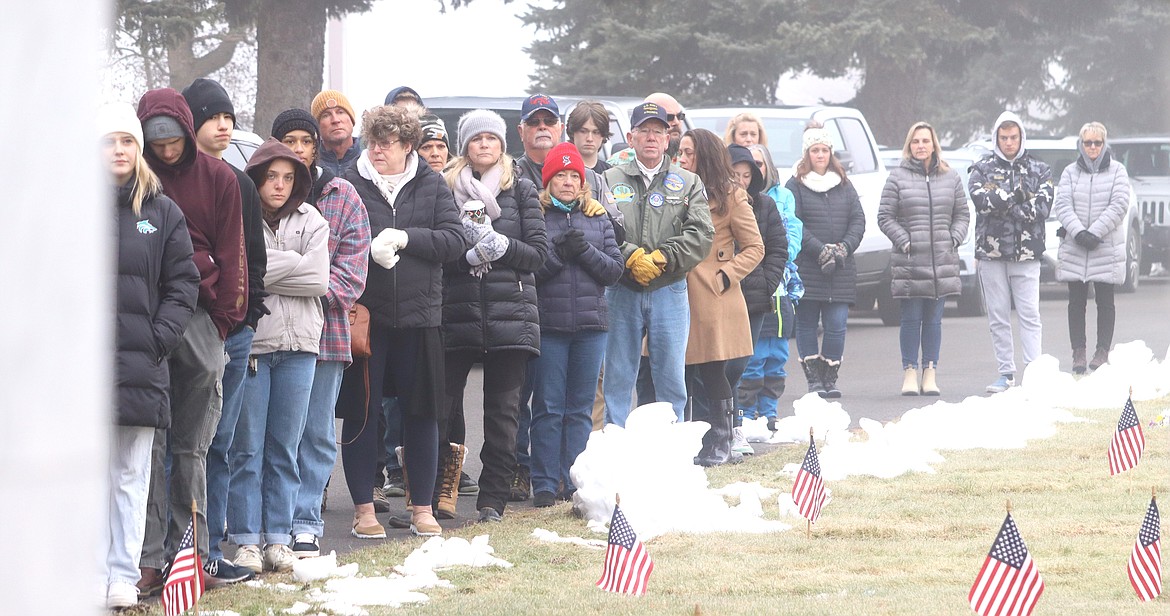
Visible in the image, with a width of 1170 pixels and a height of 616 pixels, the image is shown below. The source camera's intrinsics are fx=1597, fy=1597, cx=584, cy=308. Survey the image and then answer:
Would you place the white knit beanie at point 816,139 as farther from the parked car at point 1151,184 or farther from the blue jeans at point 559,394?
the parked car at point 1151,184

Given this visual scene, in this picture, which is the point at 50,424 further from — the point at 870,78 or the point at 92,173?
Result: the point at 870,78

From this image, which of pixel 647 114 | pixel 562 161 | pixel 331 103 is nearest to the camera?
pixel 331 103

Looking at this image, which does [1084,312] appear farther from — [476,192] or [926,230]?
[476,192]

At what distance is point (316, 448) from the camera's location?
6531 millimetres

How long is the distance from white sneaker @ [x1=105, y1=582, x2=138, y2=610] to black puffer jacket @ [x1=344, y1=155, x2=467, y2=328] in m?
1.80

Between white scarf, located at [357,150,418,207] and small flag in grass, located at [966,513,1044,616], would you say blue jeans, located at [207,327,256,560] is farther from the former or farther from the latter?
small flag in grass, located at [966,513,1044,616]

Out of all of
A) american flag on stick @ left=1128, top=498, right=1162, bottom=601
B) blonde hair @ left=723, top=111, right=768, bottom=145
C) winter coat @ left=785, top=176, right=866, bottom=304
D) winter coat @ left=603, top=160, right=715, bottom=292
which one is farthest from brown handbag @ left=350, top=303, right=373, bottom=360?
winter coat @ left=785, top=176, right=866, bottom=304

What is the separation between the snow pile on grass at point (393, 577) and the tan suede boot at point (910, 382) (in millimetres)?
Answer: 6313

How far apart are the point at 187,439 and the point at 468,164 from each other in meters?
2.27

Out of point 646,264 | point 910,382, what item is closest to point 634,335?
point 646,264

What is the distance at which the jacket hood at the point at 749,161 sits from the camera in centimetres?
948

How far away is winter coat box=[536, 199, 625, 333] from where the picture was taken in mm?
7645

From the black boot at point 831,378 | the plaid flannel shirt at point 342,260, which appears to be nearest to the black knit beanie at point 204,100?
the plaid flannel shirt at point 342,260

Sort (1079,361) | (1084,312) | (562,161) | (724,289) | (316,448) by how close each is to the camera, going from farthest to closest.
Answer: (1084,312) < (1079,361) < (724,289) < (562,161) < (316,448)
